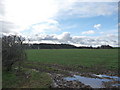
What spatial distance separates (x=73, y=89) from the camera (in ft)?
45.5

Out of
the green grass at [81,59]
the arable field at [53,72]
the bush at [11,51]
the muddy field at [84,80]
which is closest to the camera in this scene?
the muddy field at [84,80]

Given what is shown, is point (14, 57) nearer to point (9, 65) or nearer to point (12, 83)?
point (9, 65)

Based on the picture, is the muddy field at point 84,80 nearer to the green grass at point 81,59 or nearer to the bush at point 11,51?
the bush at point 11,51

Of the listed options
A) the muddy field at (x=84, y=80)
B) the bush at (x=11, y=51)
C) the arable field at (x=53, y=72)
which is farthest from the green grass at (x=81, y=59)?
the muddy field at (x=84, y=80)

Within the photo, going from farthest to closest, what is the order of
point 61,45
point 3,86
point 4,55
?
1. point 61,45
2. point 4,55
3. point 3,86

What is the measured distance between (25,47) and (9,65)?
322 centimetres

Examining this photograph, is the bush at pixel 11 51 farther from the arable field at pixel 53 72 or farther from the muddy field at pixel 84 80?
the muddy field at pixel 84 80

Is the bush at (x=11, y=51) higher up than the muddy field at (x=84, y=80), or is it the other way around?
the bush at (x=11, y=51)

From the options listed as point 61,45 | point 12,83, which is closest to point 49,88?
point 12,83

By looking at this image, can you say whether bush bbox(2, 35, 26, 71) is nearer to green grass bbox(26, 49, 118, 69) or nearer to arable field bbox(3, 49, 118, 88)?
arable field bbox(3, 49, 118, 88)

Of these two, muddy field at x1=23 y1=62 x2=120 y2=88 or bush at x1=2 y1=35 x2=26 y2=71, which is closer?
muddy field at x1=23 y1=62 x2=120 y2=88

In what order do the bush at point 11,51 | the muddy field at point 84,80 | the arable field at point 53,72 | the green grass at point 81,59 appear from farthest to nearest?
the green grass at point 81,59 < the bush at point 11,51 < the arable field at point 53,72 < the muddy field at point 84,80

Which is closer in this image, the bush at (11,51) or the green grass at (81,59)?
the bush at (11,51)

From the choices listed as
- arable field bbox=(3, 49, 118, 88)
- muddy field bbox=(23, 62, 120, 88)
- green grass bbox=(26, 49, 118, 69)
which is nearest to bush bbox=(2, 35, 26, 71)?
arable field bbox=(3, 49, 118, 88)
